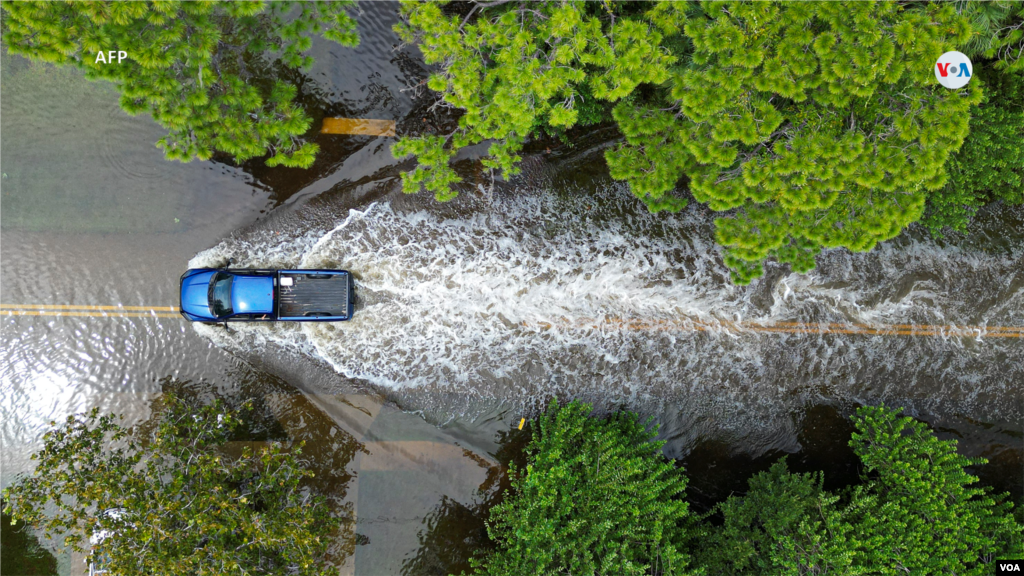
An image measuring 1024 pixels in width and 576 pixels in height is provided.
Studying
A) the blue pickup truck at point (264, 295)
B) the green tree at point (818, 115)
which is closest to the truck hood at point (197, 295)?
the blue pickup truck at point (264, 295)

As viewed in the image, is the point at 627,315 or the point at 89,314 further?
the point at 627,315

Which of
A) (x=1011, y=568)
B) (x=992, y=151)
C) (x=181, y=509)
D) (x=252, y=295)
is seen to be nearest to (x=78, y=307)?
(x=252, y=295)

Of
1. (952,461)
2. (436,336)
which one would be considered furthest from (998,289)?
(436,336)

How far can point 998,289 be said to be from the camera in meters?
10.1

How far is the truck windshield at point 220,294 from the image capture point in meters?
8.39

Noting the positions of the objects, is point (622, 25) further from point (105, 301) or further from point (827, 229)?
point (105, 301)

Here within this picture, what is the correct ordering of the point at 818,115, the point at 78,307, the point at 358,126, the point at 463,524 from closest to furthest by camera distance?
the point at 818,115, the point at 78,307, the point at 358,126, the point at 463,524

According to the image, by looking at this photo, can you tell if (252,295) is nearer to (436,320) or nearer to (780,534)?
(436,320)

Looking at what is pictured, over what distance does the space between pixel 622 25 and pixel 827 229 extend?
13.8 feet

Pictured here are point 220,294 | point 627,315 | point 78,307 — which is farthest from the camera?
point 627,315

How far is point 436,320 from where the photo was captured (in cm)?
963

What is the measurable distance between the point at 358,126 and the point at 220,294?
4.20m

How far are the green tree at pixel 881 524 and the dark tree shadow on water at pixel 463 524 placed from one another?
3.99 meters

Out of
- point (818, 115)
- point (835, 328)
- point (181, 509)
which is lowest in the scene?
point (181, 509)
